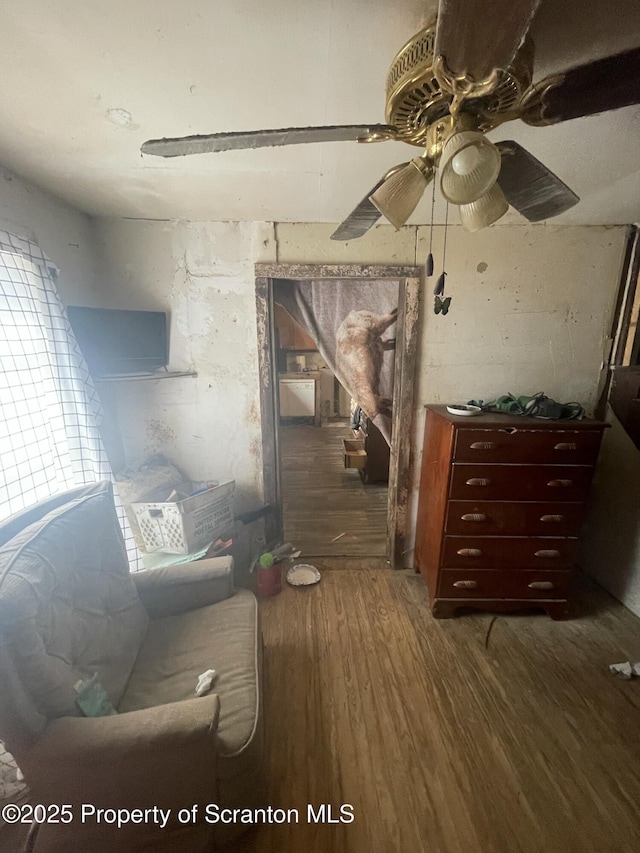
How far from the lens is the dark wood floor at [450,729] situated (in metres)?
1.08

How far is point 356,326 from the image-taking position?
222 centimetres

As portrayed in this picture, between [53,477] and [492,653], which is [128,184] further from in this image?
[492,653]

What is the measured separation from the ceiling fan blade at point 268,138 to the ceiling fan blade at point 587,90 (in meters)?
0.30

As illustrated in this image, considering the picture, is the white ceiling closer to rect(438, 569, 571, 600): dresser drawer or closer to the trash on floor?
rect(438, 569, 571, 600): dresser drawer

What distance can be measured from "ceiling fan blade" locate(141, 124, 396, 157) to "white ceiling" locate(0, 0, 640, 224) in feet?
0.71

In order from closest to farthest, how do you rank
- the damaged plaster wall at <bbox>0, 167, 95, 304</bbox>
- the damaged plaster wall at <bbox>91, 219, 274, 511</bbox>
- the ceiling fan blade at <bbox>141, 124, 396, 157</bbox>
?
the ceiling fan blade at <bbox>141, 124, 396, 157</bbox> < the damaged plaster wall at <bbox>0, 167, 95, 304</bbox> < the damaged plaster wall at <bbox>91, 219, 274, 511</bbox>

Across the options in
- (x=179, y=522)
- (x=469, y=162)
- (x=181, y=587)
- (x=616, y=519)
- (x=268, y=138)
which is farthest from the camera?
(x=616, y=519)

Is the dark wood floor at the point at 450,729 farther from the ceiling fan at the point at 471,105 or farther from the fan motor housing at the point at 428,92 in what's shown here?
the fan motor housing at the point at 428,92

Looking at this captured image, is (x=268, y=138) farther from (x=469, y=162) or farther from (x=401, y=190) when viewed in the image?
(x=469, y=162)

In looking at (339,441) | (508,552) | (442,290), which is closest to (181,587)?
(442,290)

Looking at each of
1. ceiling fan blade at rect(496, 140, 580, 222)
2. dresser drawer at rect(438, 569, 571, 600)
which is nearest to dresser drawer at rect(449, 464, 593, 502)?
dresser drawer at rect(438, 569, 571, 600)

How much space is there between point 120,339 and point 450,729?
2.49 m

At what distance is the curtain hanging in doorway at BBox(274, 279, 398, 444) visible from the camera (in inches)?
85.4

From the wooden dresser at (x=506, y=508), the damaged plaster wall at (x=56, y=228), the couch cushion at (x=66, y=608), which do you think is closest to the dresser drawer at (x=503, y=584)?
the wooden dresser at (x=506, y=508)
